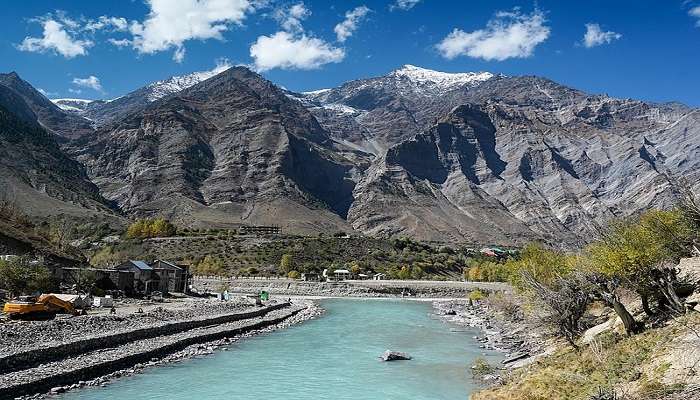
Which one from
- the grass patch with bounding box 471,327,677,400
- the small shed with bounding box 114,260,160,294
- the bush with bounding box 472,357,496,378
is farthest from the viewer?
the small shed with bounding box 114,260,160,294

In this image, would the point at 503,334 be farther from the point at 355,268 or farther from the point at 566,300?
the point at 355,268

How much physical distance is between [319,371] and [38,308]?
16944 mm

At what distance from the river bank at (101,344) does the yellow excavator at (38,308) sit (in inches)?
65.3

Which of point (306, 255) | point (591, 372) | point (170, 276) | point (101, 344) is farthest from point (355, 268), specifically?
point (591, 372)

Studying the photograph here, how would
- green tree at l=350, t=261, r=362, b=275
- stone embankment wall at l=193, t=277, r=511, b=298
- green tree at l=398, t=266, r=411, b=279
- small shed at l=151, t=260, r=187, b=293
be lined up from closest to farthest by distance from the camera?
small shed at l=151, t=260, r=187, b=293 → stone embankment wall at l=193, t=277, r=511, b=298 → green tree at l=350, t=261, r=362, b=275 → green tree at l=398, t=266, r=411, b=279

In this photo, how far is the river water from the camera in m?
21.8

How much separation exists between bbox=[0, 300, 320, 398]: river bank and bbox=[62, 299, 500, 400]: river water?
1121mm

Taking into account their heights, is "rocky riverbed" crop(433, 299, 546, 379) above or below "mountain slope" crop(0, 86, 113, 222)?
below

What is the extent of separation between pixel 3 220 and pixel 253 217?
358ft

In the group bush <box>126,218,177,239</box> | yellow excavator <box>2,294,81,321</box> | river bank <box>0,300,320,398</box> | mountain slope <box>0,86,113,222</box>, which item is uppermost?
mountain slope <box>0,86,113,222</box>

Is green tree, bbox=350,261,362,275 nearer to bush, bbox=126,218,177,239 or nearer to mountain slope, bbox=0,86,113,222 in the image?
bush, bbox=126,218,177,239

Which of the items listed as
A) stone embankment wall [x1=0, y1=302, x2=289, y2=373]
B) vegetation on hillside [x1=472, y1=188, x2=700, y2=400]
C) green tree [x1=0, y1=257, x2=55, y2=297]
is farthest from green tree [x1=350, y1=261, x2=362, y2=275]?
vegetation on hillside [x1=472, y1=188, x2=700, y2=400]

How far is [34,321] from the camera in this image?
99.9ft

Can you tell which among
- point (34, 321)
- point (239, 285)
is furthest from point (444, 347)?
point (239, 285)
